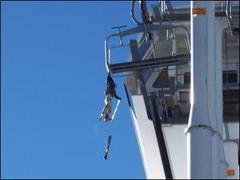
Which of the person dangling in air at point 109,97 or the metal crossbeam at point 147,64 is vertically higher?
the metal crossbeam at point 147,64

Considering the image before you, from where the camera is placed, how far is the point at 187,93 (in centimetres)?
1537

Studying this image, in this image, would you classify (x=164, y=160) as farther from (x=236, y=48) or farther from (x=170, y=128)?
(x=236, y=48)

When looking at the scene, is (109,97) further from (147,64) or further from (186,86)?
(186,86)

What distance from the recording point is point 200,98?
888 cm

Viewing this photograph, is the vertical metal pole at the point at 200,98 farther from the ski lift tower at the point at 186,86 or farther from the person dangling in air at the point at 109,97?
the person dangling in air at the point at 109,97

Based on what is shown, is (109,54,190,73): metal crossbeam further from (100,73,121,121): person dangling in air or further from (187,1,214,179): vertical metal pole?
(187,1,214,179): vertical metal pole

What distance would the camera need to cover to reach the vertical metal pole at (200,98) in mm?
8570

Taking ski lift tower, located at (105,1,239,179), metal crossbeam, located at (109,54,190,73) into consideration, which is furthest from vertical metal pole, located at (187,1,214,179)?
metal crossbeam, located at (109,54,190,73)

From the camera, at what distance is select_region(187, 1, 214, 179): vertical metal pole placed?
857 centimetres

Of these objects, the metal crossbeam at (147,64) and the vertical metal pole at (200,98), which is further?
the metal crossbeam at (147,64)

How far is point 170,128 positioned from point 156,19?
3473 mm

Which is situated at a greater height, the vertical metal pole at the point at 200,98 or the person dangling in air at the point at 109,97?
the vertical metal pole at the point at 200,98

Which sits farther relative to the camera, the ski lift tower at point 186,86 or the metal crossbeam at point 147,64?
the metal crossbeam at point 147,64

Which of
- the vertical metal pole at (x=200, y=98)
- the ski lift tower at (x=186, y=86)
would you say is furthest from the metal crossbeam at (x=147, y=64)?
the vertical metal pole at (x=200, y=98)
